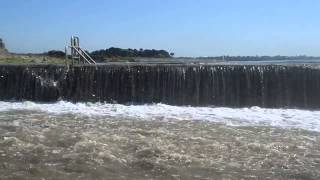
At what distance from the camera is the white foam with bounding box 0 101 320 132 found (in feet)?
51.0

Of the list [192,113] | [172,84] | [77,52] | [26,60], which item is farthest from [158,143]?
[26,60]

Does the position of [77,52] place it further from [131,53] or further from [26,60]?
[131,53]

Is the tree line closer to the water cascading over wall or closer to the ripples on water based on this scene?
the water cascading over wall

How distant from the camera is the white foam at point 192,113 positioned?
15557 mm

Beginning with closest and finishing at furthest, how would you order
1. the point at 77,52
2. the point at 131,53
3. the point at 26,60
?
the point at 77,52
the point at 26,60
the point at 131,53

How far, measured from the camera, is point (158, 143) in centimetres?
1185

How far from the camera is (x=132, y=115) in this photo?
16.9 metres

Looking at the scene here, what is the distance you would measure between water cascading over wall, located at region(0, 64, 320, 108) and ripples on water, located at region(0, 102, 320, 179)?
1649 mm

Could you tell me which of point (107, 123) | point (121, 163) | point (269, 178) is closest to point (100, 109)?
point (107, 123)

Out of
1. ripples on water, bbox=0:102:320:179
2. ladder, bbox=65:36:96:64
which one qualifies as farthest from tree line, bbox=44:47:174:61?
ripples on water, bbox=0:102:320:179

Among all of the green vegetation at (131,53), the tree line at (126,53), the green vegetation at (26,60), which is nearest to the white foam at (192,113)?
the green vegetation at (26,60)

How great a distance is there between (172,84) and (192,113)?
3.13m

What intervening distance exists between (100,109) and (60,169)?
9118 mm

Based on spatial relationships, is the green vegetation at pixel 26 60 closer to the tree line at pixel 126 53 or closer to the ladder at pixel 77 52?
the ladder at pixel 77 52
